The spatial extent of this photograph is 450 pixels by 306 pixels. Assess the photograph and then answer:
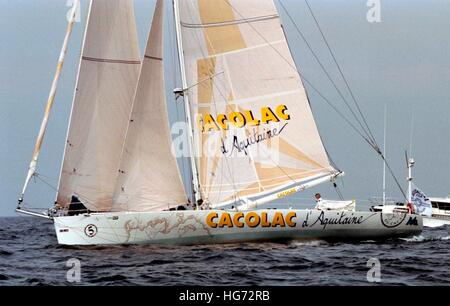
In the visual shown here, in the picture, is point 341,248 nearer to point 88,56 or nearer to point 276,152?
point 276,152

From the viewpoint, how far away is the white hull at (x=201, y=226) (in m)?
29.2

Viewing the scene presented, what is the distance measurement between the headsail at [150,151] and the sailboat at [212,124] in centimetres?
4

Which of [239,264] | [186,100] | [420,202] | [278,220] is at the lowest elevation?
[239,264]

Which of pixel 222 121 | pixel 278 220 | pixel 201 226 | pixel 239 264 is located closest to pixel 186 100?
pixel 222 121

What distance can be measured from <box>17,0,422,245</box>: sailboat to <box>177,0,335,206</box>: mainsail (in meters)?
0.03

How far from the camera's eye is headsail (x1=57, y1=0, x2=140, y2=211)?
31.2 meters

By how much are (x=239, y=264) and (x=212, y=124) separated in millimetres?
7548

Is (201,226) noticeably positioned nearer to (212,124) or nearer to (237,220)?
(237,220)

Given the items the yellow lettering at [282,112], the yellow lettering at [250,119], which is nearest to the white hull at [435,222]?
the yellow lettering at [282,112]

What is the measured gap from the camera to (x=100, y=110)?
104ft

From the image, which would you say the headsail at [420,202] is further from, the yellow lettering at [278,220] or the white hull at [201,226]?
the yellow lettering at [278,220]

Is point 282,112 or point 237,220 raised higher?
point 282,112

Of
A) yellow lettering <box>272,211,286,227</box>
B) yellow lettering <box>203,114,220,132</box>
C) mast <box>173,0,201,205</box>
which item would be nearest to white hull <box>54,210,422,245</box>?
yellow lettering <box>272,211,286,227</box>
